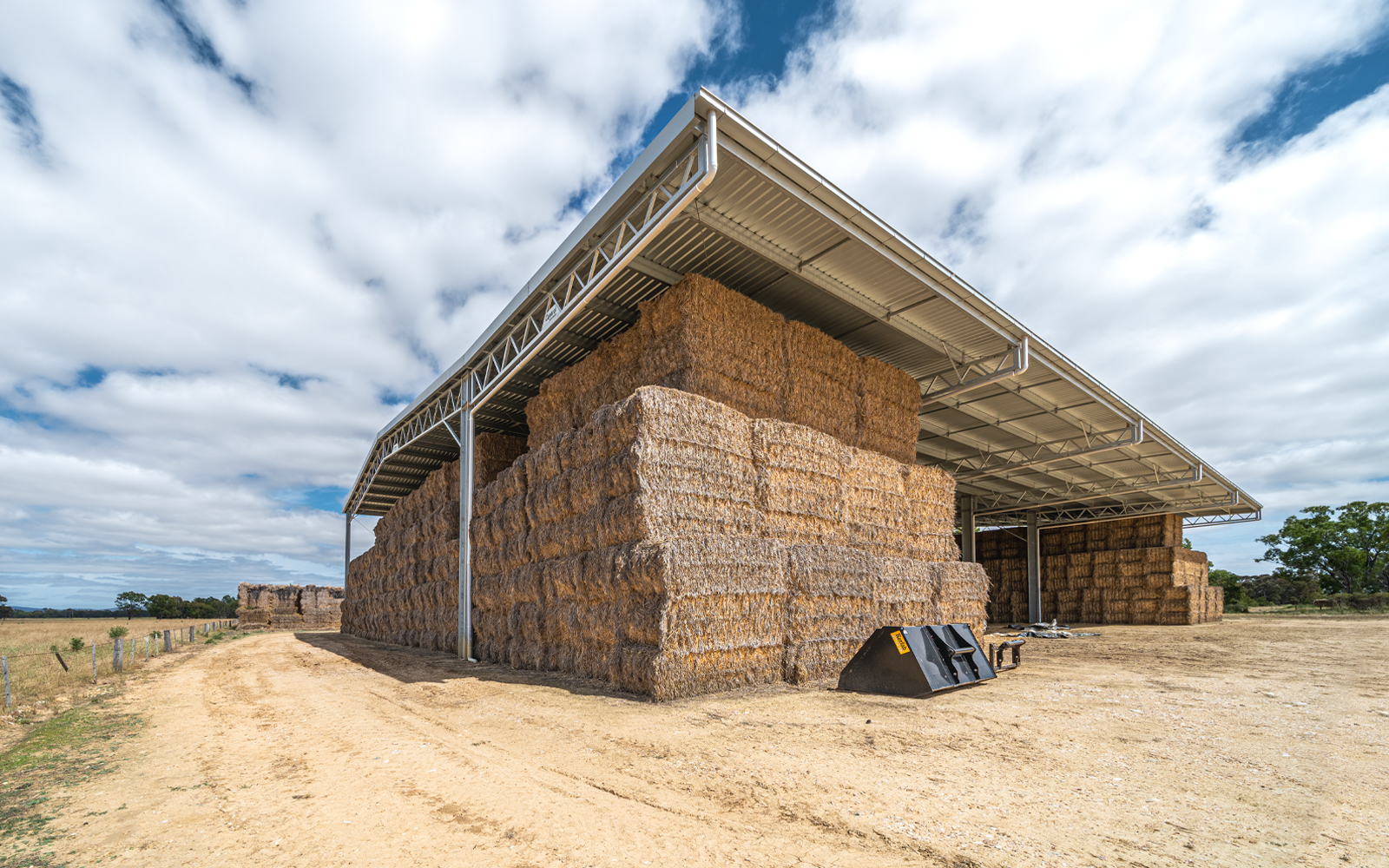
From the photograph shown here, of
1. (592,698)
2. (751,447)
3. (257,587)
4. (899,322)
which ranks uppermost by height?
(899,322)

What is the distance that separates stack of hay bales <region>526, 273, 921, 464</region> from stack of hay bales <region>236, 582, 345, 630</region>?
3357 cm

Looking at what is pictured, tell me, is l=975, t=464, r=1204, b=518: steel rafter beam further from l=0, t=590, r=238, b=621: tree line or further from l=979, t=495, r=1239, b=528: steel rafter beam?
l=0, t=590, r=238, b=621: tree line

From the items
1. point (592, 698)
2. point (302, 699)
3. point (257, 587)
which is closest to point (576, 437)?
point (592, 698)

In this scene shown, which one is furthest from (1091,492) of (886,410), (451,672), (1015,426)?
(451,672)

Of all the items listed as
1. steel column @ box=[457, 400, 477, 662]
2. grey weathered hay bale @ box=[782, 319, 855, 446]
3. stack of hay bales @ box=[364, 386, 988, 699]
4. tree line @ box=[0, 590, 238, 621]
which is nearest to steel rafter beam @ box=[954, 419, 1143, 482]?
stack of hay bales @ box=[364, 386, 988, 699]

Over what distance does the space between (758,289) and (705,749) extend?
9649mm

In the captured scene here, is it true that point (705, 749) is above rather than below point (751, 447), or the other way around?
below

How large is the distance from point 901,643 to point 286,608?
4262cm

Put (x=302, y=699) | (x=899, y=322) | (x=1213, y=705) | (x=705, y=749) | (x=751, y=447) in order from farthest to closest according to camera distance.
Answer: (x=899, y=322)
(x=751, y=447)
(x=302, y=699)
(x=1213, y=705)
(x=705, y=749)

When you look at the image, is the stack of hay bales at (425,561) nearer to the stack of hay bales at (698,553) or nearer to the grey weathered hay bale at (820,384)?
the stack of hay bales at (698,553)

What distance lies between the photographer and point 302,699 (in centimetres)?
1002

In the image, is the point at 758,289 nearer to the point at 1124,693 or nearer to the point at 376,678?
the point at 1124,693

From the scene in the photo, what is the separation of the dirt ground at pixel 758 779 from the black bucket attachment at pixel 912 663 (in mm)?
324

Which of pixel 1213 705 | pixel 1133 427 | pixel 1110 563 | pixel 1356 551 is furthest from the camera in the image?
pixel 1356 551
